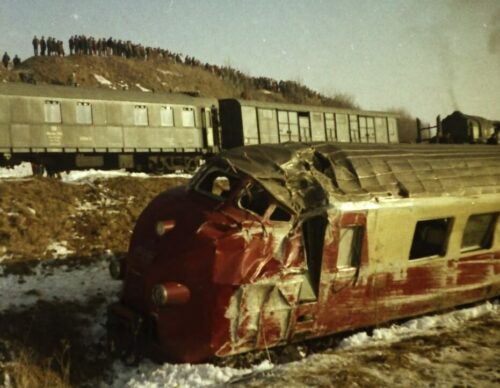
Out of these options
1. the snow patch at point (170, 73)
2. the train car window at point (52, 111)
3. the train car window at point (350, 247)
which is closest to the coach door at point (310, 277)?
the train car window at point (350, 247)

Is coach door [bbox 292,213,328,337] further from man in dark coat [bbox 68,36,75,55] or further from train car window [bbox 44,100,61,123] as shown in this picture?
man in dark coat [bbox 68,36,75,55]

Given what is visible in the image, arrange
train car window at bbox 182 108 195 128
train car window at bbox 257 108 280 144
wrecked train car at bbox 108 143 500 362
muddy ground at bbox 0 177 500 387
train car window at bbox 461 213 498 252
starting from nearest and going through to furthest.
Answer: muddy ground at bbox 0 177 500 387, wrecked train car at bbox 108 143 500 362, train car window at bbox 461 213 498 252, train car window at bbox 182 108 195 128, train car window at bbox 257 108 280 144

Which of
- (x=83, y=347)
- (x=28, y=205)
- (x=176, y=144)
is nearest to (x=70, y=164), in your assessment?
(x=176, y=144)

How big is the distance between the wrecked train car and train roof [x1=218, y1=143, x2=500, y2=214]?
0.02 m

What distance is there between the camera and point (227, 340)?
20.3 feet

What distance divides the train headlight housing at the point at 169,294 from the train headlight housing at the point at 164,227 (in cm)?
76

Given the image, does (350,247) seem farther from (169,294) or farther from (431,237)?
(169,294)

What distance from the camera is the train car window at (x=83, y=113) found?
19.9 meters

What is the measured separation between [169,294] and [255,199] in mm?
2079

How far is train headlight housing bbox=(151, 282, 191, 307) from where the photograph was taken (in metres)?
6.11

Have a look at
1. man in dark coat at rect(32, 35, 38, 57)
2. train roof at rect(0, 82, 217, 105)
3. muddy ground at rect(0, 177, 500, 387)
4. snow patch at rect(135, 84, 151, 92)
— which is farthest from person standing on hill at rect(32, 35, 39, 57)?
muddy ground at rect(0, 177, 500, 387)

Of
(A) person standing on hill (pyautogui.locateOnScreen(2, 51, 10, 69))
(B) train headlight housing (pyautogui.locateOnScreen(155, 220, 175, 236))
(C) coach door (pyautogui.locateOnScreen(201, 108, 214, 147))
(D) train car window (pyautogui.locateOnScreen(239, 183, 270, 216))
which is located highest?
(A) person standing on hill (pyautogui.locateOnScreen(2, 51, 10, 69))

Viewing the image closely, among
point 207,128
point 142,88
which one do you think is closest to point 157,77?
Answer: point 142,88

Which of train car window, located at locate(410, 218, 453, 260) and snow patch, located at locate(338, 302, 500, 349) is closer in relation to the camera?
snow patch, located at locate(338, 302, 500, 349)
